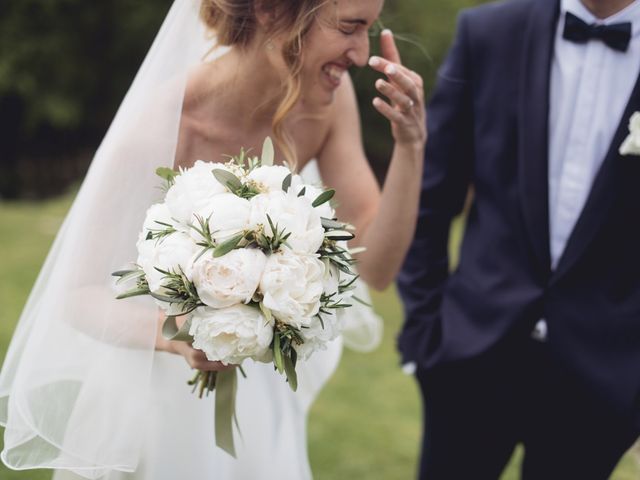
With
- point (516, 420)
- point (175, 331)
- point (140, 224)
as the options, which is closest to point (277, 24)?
point (140, 224)

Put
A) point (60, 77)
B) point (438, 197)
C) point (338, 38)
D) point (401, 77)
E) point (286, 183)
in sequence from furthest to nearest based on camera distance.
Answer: point (60, 77), point (438, 197), point (338, 38), point (401, 77), point (286, 183)

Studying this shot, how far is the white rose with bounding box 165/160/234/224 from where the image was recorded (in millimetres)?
1850

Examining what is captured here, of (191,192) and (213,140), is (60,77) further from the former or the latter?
(191,192)

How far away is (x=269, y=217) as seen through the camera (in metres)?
1.78

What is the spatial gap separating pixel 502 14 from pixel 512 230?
2.41 feet

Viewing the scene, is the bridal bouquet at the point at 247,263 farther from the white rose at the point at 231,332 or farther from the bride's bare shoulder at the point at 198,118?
the bride's bare shoulder at the point at 198,118

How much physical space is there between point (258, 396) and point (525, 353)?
0.90 m

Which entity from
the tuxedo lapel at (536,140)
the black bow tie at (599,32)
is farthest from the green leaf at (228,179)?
the black bow tie at (599,32)

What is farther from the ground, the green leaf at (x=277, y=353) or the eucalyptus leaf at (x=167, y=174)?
the eucalyptus leaf at (x=167, y=174)

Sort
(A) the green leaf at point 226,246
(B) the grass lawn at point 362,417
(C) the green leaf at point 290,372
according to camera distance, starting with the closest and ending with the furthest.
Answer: (A) the green leaf at point 226,246
(C) the green leaf at point 290,372
(B) the grass lawn at point 362,417

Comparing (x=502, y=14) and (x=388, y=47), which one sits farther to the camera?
(x=502, y=14)

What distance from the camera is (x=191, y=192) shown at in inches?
73.4

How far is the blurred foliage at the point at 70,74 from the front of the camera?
16.0m

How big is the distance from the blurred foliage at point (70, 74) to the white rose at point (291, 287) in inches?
533
